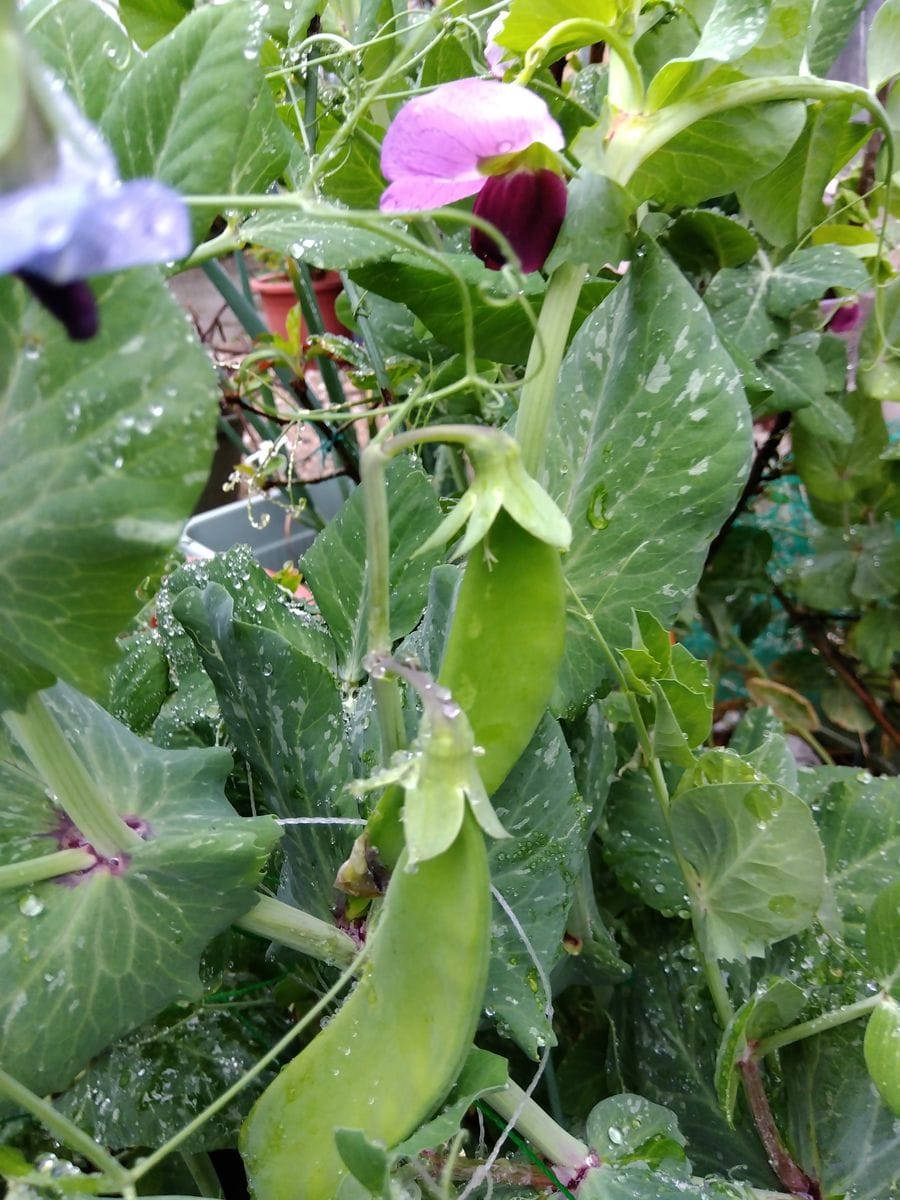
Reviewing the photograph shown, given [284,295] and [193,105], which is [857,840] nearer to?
[193,105]

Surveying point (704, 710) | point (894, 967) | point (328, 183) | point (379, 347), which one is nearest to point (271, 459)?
point (379, 347)

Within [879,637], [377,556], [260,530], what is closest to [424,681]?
[377,556]

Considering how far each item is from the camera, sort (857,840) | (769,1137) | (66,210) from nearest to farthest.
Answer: (66,210) < (769,1137) < (857,840)

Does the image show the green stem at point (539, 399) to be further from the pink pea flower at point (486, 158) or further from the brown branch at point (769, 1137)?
the brown branch at point (769, 1137)

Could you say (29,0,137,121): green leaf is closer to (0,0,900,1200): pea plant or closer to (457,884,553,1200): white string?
(0,0,900,1200): pea plant

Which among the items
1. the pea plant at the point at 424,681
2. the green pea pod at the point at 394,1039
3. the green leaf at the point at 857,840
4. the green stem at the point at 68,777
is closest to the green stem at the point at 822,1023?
the pea plant at the point at 424,681

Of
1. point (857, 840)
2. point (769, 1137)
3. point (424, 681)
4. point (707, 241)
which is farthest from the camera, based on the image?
point (707, 241)
